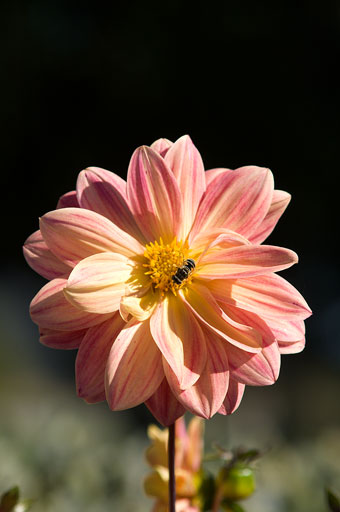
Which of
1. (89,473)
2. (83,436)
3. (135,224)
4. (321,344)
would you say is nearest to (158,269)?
(135,224)

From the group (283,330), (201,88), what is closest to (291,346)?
(283,330)

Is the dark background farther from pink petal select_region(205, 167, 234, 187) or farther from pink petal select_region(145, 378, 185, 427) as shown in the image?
pink petal select_region(145, 378, 185, 427)

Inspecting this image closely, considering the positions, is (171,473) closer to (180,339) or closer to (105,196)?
(180,339)

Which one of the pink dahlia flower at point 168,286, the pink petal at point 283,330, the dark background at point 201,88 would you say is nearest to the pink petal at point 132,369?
the pink dahlia flower at point 168,286

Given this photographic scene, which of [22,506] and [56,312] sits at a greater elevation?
[56,312]

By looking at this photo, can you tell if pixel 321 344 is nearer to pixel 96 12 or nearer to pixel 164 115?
pixel 164 115
